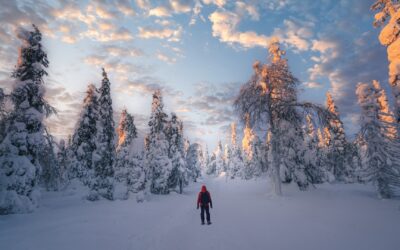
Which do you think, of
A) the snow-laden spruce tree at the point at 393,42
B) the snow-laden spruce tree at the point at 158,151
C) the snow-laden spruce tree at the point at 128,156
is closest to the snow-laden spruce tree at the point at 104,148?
the snow-laden spruce tree at the point at 158,151

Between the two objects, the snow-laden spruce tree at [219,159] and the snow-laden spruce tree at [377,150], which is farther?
the snow-laden spruce tree at [219,159]

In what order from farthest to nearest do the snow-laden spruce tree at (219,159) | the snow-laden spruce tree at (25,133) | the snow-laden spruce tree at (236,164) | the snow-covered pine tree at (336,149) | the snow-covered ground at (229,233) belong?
1. the snow-laden spruce tree at (219,159)
2. the snow-laden spruce tree at (236,164)
3. the snow-covered pine tree at (336,149)
4. the snow-laden spruce tree at (25,133)
5. the snow-covered ground at (229,233)

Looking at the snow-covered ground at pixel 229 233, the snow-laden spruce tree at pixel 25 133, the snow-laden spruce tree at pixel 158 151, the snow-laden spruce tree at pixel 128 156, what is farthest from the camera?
the snow-laden spruce tree at pixel 128 156

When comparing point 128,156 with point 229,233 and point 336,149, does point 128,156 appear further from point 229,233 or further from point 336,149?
point 336,149

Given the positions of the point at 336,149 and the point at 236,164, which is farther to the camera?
the point at 236,164

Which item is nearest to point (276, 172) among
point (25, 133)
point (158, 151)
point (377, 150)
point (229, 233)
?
point (377, 150)

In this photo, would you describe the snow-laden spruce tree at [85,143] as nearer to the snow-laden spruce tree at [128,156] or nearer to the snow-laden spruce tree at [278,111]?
the snow-laden spruce tree at [128,156]

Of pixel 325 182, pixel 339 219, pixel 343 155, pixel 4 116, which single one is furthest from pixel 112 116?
pixel 343 155

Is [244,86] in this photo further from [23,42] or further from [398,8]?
[23,42]

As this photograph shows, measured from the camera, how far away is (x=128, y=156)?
115ft

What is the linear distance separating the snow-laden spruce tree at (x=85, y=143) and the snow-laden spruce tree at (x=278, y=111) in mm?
16673

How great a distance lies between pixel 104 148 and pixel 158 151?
8148 mm

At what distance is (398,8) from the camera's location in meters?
12.4

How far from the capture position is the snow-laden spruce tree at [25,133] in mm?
14038
